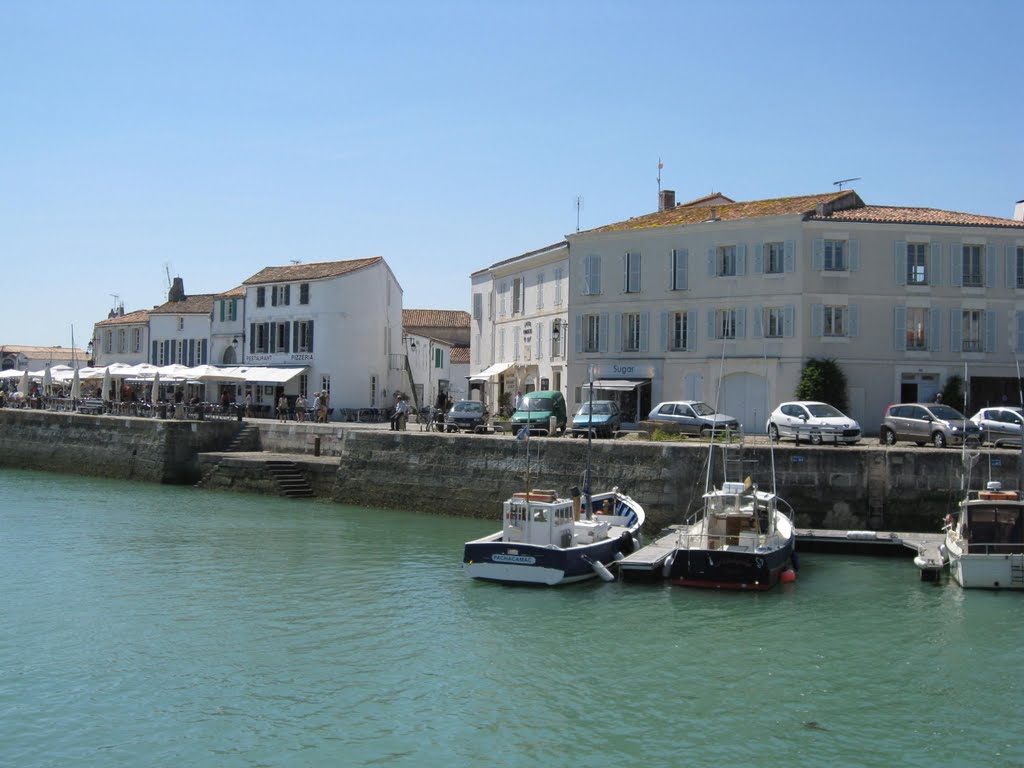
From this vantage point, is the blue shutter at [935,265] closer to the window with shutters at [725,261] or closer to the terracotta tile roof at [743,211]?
the terracotta tile roof at [743,211]

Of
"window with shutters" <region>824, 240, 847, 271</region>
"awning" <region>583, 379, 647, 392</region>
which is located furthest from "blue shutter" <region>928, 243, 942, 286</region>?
"awning" <region>583, 379, 647, 392</region>

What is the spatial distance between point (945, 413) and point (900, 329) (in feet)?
26.6

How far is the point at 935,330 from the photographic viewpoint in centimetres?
3794

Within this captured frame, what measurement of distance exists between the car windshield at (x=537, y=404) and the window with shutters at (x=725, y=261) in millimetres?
8757

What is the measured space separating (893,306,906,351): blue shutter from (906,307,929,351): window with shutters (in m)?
0.21

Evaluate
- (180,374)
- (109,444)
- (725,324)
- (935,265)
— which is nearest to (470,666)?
(725,324)

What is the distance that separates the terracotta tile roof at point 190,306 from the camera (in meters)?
61.4

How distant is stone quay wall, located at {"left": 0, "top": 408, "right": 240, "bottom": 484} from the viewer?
42.3 m

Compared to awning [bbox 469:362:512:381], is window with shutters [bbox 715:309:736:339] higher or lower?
higher

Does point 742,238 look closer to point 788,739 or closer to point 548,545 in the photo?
point 548,545

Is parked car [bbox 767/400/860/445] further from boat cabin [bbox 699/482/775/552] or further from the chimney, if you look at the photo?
the chimney

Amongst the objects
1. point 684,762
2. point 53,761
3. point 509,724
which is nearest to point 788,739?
point 684,762

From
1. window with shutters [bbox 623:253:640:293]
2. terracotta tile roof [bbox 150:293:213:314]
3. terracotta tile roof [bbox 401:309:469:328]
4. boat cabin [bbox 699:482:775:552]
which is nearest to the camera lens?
boat cabin [bbox 699:482:775:552]

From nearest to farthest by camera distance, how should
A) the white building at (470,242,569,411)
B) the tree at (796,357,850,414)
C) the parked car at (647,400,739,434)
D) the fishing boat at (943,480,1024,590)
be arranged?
the fishing boat at (943,480,1024,590) → the parked car at (647,400,739,434) → the tree at (796,357,850,414) → the white building at (470,242,569,411)
